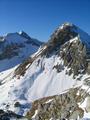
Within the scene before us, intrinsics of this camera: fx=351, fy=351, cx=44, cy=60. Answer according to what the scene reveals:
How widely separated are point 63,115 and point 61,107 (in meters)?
15.5

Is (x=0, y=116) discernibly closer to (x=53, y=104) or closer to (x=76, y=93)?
(x=53, y=104)

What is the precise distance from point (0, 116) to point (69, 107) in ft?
150

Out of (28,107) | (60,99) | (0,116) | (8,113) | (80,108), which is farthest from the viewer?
(28,107)

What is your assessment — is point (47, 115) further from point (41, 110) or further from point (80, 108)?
point (80, 108)

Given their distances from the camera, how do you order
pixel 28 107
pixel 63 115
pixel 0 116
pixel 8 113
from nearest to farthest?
pixel 63 115 → pixel 0 116 → pixel 8 113 → pixel 28 107

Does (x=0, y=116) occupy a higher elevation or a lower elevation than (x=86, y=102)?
higher

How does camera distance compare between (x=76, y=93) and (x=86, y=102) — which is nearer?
(x=86, y=102)

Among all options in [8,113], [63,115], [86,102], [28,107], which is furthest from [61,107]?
[28,107]

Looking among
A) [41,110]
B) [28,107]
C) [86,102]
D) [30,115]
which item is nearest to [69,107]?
[86,102]

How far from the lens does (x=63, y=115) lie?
121m

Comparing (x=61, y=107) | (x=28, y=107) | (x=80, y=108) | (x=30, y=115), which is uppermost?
(x=28, y=107)

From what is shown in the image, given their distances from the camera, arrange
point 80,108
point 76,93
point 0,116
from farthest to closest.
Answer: point 0,116
point 76,93
point 80,108

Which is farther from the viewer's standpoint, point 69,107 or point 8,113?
point 8,113

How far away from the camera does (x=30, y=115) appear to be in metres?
163
